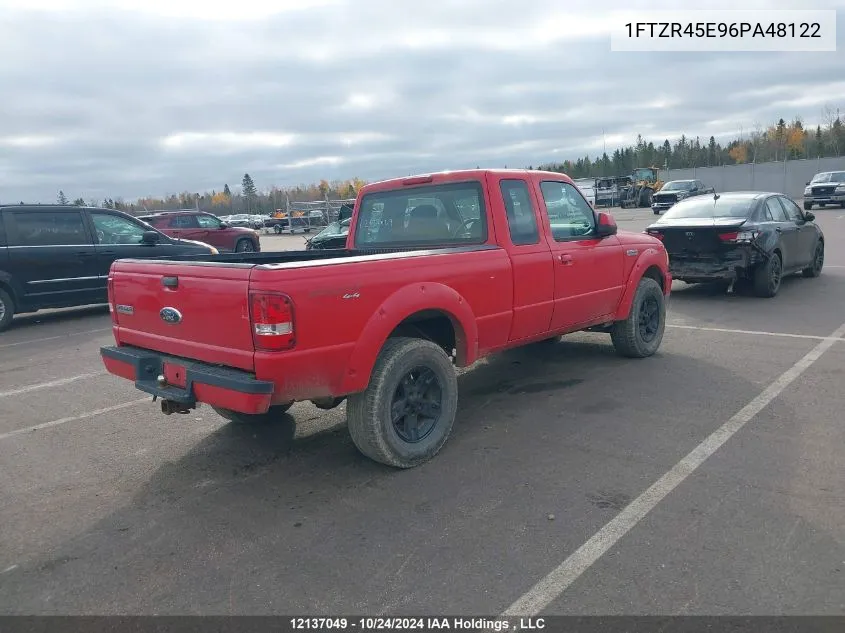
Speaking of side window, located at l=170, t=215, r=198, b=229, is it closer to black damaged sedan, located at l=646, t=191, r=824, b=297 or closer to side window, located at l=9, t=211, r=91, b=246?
side window, located at l=9, t=211, r=91, b=246

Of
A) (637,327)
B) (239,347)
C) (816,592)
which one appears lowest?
(816,592)

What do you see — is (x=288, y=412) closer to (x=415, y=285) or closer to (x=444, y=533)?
(x=415, y=285)

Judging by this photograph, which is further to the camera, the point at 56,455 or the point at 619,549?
the point at 56,455

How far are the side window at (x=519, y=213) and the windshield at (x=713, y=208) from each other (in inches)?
241

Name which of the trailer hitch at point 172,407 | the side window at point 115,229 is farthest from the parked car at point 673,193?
the trailer hitch at point 172,407

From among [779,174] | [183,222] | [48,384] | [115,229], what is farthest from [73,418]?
[779,174]

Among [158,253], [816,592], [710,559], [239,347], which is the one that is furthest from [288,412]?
[158,253]

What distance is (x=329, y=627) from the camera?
2777 millimetres

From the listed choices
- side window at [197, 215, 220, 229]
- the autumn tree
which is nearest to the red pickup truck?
side window at [197, 215, 220, 229]

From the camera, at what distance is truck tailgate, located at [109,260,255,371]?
3689 mm

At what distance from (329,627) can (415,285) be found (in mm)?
2086

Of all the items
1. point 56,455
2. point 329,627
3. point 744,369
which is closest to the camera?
point 329,627

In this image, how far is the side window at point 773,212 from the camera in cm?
1045

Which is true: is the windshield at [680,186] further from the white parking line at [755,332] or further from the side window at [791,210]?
the white parking line at [755,332]
